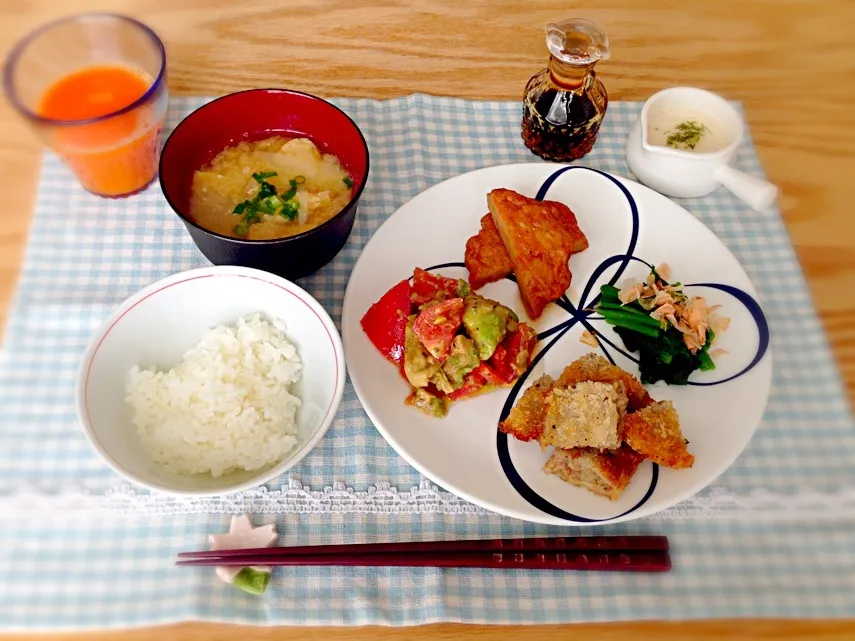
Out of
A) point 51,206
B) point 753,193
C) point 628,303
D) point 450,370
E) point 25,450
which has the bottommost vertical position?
point 25,450

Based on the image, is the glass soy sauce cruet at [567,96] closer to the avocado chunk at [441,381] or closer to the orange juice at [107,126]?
the avocado chunk at [441,381]

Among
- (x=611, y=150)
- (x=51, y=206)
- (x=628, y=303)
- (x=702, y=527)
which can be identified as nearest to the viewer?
(x=702, y=527)

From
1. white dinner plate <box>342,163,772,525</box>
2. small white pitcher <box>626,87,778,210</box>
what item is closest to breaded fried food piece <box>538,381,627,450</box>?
white dinner plate <box>342,163,772,525</box>

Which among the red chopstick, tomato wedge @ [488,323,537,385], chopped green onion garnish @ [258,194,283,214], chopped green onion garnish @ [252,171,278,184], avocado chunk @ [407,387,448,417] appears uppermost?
chopped green onion garnish @ [252,171,278,184]

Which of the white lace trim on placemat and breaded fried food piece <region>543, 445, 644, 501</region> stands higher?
breaded fried food piece <region>543, 445, 644, 501</region>

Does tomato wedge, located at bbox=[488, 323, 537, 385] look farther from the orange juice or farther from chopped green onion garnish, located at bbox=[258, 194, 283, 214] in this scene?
the orange juice

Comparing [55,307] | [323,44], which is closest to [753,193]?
[323,44]

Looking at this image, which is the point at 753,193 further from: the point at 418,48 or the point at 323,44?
the point at 323,44
